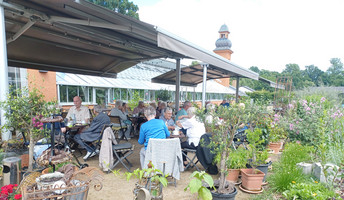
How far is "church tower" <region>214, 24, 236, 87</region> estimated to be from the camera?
2611 cm

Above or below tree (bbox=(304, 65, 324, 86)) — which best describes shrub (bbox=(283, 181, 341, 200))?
below

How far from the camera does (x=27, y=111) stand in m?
Answer: 2.58

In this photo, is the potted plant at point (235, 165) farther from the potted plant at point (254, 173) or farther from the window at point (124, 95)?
the window at point (124, 95)

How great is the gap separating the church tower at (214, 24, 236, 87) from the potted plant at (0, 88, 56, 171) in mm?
25443

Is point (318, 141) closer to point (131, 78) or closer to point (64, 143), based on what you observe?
point (64, 143)

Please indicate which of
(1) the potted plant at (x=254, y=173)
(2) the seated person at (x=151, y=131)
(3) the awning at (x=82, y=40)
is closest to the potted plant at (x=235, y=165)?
(1) the potted plant at (x=254, y=173)

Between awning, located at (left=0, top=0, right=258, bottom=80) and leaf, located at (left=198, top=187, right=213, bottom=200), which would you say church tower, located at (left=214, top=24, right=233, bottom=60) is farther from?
leaf, located at (left=198, top=187, right=213, bottom=200)

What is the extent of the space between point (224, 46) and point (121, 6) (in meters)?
13.8

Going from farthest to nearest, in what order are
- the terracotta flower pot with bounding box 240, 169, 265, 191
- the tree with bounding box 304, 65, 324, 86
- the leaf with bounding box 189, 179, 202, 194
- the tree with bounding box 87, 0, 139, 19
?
1. the tree with bounding box 304, 65, 324, 86
2. the tree with bounding box 87, 0, 139, 19
3. the terracotta flower pot with bounding box 240, 169, 265, 191
4. the leaf with bounding box 189, 179, 202, 194

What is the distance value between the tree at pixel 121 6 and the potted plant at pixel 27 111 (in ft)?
72.1

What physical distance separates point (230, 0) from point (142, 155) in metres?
11.9

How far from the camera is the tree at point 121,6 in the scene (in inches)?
894

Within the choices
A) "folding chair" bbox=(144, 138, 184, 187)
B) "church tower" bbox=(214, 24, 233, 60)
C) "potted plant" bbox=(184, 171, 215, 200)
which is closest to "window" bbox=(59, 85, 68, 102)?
"folding chair" bbox=(144, 138, 184, 187)

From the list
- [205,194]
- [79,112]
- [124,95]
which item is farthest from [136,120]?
[124,95]
